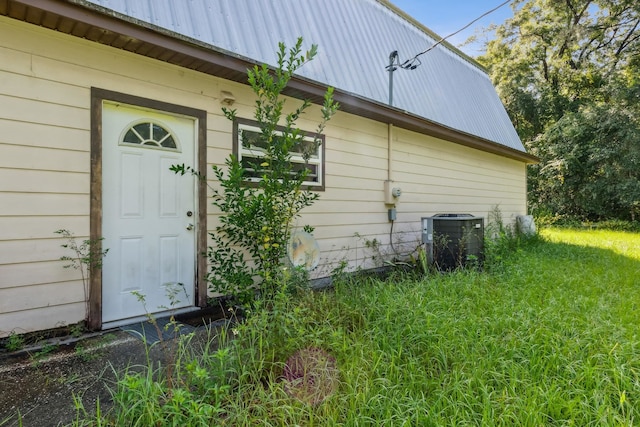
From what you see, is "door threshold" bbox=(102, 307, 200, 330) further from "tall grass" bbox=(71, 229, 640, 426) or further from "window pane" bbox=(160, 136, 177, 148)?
"window pane" bbox=(160, 136, 177, 148)

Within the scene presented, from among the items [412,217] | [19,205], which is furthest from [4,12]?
[412,217]

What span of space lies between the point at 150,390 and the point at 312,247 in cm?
249

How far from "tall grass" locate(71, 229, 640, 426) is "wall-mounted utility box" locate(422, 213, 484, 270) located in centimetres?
136

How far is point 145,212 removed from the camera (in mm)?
3320

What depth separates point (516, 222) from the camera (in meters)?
9.61

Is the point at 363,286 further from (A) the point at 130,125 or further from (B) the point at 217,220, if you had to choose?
(A) the point at 130,125

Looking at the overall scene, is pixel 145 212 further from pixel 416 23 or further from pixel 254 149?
pixel 416 23

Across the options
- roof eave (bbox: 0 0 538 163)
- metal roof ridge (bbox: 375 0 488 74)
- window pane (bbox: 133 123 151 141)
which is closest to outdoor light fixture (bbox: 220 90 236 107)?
roof eave (bbox: 0 0 538 163)

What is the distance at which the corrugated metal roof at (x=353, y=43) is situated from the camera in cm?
345

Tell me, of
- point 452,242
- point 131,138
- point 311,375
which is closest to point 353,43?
point 452,242

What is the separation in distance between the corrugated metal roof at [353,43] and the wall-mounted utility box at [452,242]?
6.63 ft

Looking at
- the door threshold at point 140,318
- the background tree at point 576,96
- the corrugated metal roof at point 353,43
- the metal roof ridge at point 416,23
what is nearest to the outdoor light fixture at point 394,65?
the corrugated metal roof at point 353,43

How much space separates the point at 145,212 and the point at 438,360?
2.81 meters

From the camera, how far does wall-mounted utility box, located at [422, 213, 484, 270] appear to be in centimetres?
507
